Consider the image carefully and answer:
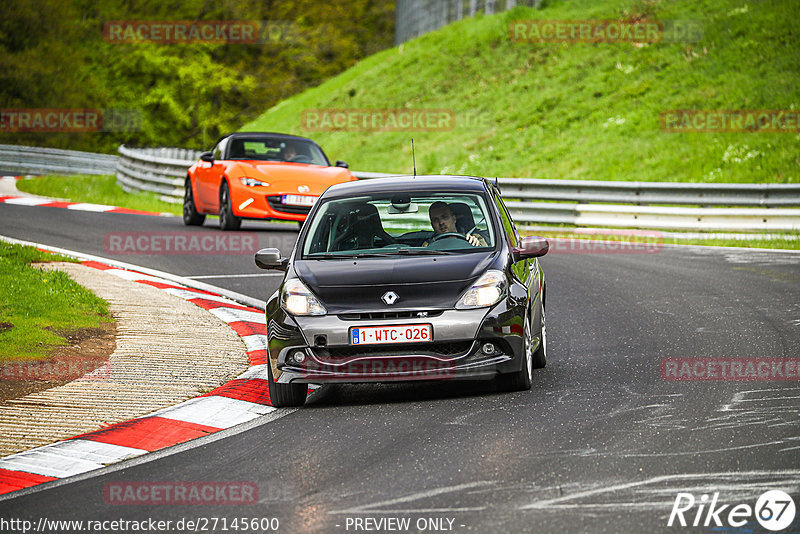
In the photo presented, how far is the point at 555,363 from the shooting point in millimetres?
8977

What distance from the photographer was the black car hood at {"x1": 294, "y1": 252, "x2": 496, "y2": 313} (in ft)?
24.5

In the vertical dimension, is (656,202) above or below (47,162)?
below

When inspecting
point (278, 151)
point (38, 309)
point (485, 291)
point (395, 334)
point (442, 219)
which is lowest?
point (38, 309)

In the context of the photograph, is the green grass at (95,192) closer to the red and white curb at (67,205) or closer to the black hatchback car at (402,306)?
the red and white curb at (67,205)

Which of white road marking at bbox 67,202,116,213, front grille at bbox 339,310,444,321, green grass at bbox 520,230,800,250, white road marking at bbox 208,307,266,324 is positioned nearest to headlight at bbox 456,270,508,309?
front grille at bbox 339,310,444,321

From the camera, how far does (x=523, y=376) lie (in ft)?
25.5

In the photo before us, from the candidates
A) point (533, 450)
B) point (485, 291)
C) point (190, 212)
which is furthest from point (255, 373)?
point (190, 212)

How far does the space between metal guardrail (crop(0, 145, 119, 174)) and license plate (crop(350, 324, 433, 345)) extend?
109ft

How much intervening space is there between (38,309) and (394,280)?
445cm

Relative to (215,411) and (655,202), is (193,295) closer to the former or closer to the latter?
(215,411)

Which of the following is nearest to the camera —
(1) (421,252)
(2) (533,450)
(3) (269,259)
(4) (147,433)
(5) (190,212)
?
(2) (533,450)

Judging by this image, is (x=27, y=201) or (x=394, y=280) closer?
(x=394, y=280)

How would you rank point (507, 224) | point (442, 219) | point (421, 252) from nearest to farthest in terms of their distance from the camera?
point (421, 252) < point (442, 219) < point (507, 224)

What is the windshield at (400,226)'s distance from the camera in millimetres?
8320
